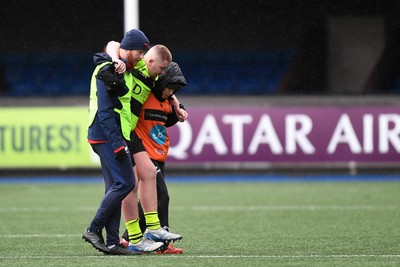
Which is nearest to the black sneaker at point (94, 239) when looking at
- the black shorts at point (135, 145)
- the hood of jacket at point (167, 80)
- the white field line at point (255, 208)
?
the black shorts at point (135, 145)

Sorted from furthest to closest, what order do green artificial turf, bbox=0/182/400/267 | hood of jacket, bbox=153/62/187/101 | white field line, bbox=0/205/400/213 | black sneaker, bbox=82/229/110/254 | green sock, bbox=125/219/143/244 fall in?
white field line, bbox=0/205/400/213 → hood of jacket, bbox=153/62/187/101 → green sock, bbox=125/219/143/244 → black sneaker, bbox=82/229/110/254 → green artificial turf, bbox=0/182/400/267

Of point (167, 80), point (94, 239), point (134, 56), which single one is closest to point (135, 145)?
point (167, 80)

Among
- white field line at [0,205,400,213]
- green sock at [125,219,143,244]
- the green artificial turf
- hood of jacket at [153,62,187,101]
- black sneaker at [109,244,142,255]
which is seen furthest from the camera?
white field line at [0,205,400,213]

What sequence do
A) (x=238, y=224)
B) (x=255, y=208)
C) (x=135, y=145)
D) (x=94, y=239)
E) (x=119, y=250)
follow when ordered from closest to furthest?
1. (x=94, y=239)
2. (x=119, y=250)
3. (x=135, y=145)
4. (x=238, y=224)
5. (x=255, y=208)

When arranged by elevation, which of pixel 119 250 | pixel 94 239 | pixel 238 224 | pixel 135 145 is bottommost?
pixel 238 224

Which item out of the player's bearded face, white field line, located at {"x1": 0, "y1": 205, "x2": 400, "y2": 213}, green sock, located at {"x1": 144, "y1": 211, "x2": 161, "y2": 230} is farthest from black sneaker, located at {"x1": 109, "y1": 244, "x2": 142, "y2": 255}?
white field line, located at {"x1": 0, "y1": 205, "x2": 400, "y2": 213}

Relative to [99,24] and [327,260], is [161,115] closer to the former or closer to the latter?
[327,260]

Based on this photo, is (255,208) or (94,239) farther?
(255,208)

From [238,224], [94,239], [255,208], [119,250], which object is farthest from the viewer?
[255,208]

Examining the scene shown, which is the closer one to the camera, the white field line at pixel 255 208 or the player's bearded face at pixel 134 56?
the player's bearded face at pixel 134 56

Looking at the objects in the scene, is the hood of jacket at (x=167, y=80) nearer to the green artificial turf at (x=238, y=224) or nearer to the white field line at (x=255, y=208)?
the green artificial turf at (x=238, y=224)

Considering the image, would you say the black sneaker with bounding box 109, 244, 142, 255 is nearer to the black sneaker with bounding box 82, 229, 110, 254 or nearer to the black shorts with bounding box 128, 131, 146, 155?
the black sneaker with bounding box 82, 229, 110, 254

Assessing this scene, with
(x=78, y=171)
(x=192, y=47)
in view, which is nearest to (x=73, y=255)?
(x=78, y=171)

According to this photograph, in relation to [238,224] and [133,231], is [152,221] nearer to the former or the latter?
[133,231]
